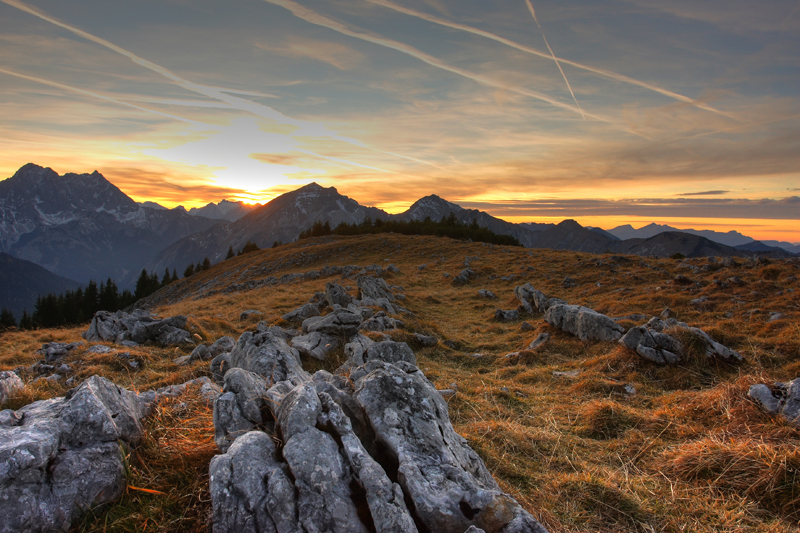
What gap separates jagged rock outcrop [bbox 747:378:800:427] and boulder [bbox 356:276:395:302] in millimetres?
18730

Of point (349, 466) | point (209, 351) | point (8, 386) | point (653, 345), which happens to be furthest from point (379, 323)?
point (349, 466)

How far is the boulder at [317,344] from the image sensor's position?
42.3 feet

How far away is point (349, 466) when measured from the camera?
428 cm

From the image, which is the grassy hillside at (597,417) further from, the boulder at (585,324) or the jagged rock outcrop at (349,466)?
the jagged rock outcrop at (349,466)

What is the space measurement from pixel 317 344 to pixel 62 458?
31.1 ft

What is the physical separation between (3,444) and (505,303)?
24737mm

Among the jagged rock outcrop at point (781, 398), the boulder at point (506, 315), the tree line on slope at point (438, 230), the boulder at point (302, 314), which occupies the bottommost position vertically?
the boulder at point (506, 315)

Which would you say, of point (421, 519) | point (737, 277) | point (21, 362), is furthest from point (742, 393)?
point (21, 362)

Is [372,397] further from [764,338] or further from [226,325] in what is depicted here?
[226,325]

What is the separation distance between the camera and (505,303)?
84.0 feet

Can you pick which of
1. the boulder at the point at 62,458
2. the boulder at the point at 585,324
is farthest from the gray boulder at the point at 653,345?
the boulder at the point at 62,458

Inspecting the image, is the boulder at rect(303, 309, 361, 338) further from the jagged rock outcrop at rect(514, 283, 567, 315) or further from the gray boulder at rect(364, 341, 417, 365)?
the jagged rock outcrop at rect(514, 283, 567, 315)

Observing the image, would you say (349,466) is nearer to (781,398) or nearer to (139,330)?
(781,398)

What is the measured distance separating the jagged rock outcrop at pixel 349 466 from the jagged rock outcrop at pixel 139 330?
11.6m
